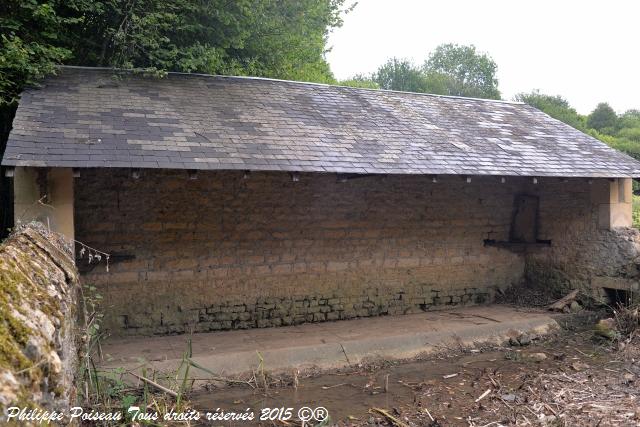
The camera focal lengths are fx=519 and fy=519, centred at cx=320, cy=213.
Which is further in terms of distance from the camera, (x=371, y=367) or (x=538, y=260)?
(x=538, y=260)

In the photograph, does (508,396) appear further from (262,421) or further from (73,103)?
(73,103)

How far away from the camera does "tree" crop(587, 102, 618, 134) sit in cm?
2956

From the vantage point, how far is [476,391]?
18.9 ft

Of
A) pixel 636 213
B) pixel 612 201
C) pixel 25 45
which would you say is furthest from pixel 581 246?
pixel 25 45

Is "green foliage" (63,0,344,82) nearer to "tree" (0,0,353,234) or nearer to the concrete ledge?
"tree" (0,0,353,234)

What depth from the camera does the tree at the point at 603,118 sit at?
29562 mm

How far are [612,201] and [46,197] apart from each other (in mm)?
8337

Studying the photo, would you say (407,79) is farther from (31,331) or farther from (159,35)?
(31,331)

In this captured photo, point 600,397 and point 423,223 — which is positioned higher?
point 423,223

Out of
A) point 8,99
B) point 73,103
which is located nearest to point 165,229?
point 73,103

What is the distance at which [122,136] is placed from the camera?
6246mm

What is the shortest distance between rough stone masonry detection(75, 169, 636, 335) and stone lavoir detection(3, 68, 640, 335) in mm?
24

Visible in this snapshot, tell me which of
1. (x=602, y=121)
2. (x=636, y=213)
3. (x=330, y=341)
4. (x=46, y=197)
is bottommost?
(x=330, y=341)

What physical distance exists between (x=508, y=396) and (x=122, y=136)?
5.30 meters
